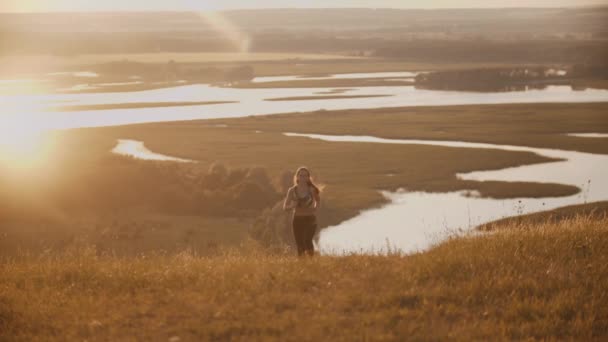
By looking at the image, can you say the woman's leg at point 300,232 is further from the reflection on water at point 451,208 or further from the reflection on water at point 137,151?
the reflection on water at point 137,151

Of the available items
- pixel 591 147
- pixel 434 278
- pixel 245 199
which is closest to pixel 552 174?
pixel 591 147

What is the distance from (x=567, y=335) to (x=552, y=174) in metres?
52.3

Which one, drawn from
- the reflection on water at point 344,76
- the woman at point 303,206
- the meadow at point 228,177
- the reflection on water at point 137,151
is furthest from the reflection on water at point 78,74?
the woman at point 303,206

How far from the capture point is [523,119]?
301ft

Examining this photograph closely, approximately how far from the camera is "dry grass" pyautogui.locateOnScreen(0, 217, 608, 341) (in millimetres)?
8789

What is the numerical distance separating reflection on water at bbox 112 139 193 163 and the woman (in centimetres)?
5640

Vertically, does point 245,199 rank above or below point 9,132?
below

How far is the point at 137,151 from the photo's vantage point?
7450cm

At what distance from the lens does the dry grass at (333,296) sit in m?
8.79

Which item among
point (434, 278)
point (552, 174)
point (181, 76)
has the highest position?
point (181, 76)

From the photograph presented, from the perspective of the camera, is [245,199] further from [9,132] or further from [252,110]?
[252,110]

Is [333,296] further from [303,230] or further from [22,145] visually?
[22,145]

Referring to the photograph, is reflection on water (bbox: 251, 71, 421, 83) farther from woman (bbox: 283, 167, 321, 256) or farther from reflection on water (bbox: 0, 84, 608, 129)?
woman (bbox: 283, 167, 321, 256)

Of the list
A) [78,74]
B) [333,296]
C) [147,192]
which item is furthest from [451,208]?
[78,74]
